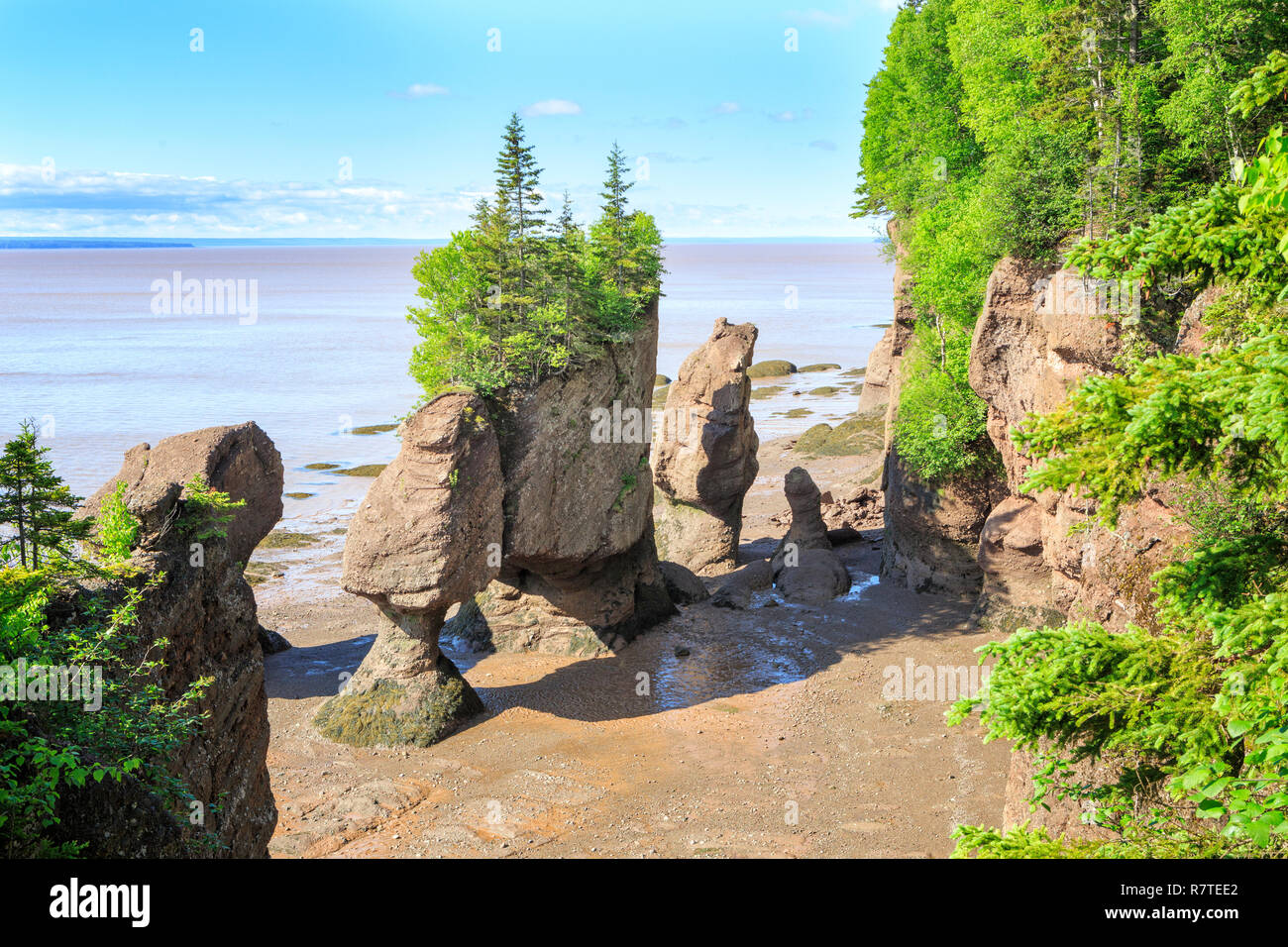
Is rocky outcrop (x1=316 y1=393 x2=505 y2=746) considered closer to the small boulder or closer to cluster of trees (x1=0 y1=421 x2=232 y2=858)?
cluster of trees (x1=0 y1=421 x2=232 y2=858)

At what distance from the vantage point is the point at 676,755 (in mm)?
23266

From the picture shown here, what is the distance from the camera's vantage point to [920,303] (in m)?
34.7

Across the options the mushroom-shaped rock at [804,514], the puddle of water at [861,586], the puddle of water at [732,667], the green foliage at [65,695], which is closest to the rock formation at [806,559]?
the mushroom-shaped rock at [804,514]

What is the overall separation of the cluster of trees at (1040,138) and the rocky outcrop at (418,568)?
15.2 meters

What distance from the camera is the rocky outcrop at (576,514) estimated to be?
27.4 metres

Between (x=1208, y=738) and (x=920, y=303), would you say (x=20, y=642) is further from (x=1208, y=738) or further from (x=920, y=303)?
(x=920, y=303)

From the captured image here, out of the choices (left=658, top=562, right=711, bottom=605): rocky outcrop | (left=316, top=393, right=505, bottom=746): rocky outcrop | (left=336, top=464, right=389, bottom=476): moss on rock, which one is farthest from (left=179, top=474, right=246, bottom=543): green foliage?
(left=336, top=464, right=389, bottom=476): moss on rock

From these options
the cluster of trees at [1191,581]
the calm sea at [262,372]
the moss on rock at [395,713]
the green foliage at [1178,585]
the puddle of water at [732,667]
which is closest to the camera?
the cluster of trees at [1191,581]

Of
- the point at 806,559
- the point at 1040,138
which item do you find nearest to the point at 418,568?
the point at 806,559

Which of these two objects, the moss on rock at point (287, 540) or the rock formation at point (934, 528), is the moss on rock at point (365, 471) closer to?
the moss on rock at point (287, 540)

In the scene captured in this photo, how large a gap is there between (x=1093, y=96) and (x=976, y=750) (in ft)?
55.0

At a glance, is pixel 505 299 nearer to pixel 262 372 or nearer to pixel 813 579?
pixel 813 579

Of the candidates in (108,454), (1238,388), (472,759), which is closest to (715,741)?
(472,759)

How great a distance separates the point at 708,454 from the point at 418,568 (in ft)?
56.5
